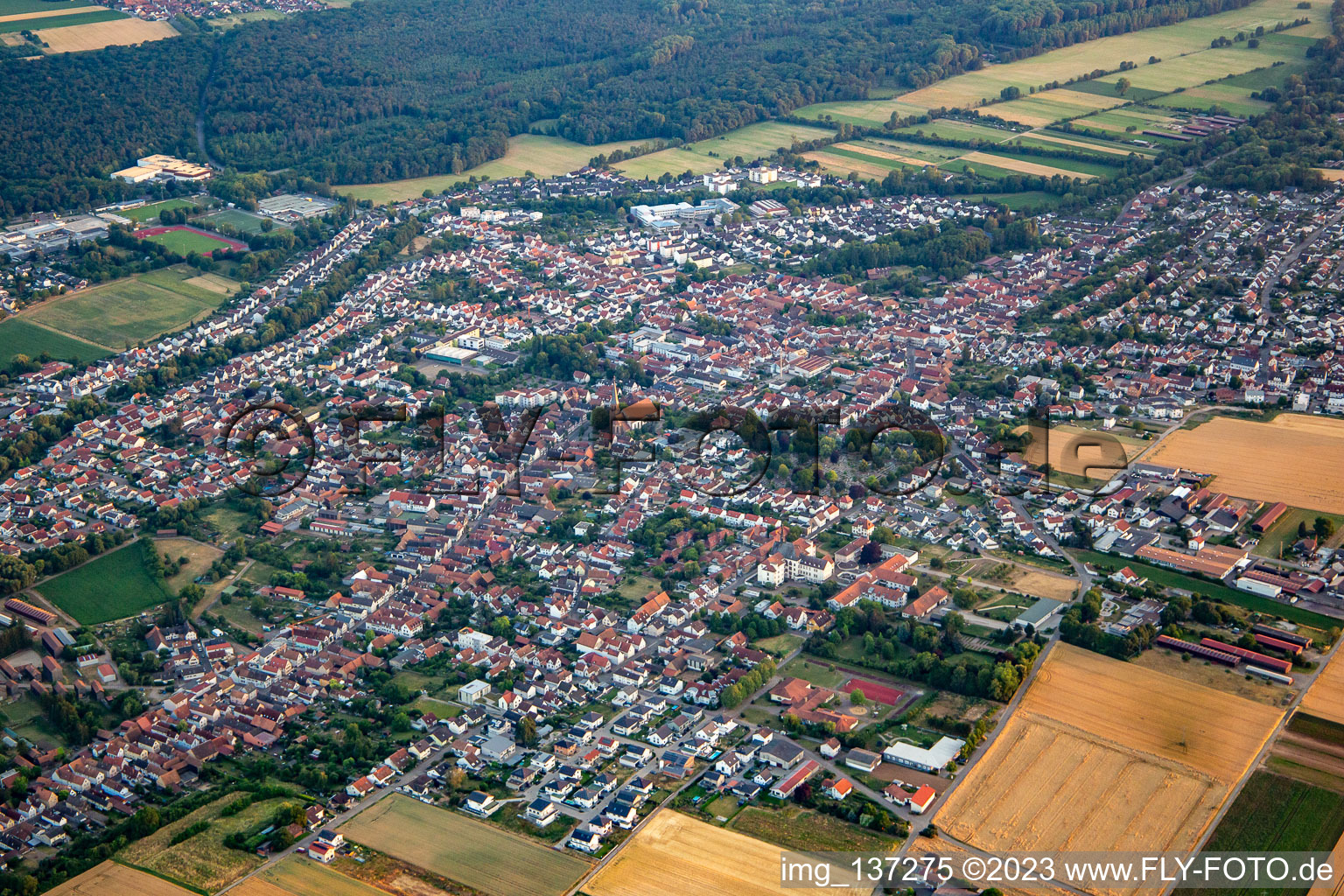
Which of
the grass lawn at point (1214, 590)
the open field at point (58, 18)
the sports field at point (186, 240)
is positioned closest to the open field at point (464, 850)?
the grass lawn at point (1214, 590)

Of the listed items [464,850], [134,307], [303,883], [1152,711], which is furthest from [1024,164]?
[303,883]

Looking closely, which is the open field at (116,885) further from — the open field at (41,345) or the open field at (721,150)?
the open field at (721,150)

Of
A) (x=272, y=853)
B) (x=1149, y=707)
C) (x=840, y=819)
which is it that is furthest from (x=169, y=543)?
(x=1149, y=707)

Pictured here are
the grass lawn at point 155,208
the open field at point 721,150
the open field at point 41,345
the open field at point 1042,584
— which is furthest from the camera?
the open field at point 721,150

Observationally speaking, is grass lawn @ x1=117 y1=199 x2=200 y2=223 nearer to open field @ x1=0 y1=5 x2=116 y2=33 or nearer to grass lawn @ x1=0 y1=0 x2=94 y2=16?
open field @ x1=0 y1=5 x2=116 y2=33

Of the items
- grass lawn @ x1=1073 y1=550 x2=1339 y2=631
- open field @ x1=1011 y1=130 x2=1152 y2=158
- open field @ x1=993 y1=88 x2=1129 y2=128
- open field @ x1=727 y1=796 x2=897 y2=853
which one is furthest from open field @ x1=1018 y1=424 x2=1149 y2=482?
open field @ x1=993 y1=88 x2=1129 y2=128

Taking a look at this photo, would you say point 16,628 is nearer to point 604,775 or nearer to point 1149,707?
point 604,775

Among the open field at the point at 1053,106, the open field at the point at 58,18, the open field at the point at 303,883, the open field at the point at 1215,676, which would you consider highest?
the open field at the point at 58,18
